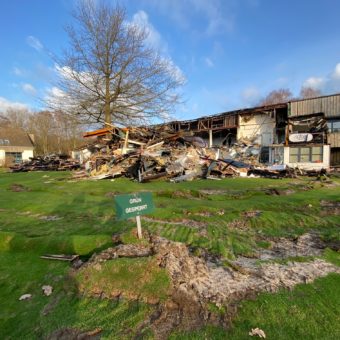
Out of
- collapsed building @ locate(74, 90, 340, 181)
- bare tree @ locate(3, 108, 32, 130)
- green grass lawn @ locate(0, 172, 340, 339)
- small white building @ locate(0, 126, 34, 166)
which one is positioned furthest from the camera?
bare tree @ locate(3, 108, 32, 130)

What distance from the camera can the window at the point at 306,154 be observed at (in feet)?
74.3

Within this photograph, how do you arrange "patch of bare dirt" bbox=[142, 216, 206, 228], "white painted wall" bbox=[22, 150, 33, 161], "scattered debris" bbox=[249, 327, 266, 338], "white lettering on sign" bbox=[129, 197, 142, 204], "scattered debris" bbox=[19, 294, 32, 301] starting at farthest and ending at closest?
"white painted wall" bbox=[22, 150, 33, 161]
"patch of bare dirt" bbox=[142, 216, 206, 228]
"white lettering on sign" bbox=[129, 197, 142, 204]
"scattered debris" bbox=[19, 294, 32, 301]
"scattered debris" bbox=[249, 327, 266, 338]

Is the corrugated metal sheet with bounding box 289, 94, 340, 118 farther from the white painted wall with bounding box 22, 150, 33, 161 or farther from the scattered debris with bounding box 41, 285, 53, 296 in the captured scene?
the white painted wall with bounding box 22, 150, 33, 161

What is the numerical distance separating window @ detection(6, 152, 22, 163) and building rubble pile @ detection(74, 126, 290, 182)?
89.5 ft

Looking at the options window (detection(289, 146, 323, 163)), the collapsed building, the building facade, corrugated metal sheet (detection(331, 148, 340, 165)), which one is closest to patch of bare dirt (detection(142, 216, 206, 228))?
the collapsed building

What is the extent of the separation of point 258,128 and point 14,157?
39670 millimetres

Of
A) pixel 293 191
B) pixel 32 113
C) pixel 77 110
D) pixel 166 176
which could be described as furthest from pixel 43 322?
pixel 32 113

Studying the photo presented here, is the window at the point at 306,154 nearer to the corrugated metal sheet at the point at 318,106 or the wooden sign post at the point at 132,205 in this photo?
the corrugated metal sheet at the point at 318,106

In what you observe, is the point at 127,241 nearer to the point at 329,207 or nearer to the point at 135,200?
the point at 135,200

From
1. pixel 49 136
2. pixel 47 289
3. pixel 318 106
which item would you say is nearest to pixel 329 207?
pixel 47 289

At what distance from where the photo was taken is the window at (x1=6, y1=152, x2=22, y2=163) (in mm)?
43625

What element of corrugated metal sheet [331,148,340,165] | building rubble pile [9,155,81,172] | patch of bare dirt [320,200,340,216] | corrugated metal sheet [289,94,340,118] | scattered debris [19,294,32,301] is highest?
corrugated metal sheet [289,94,340,118]

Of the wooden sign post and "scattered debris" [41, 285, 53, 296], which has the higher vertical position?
the wooden sign post

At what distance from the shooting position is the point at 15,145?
46.4 m
